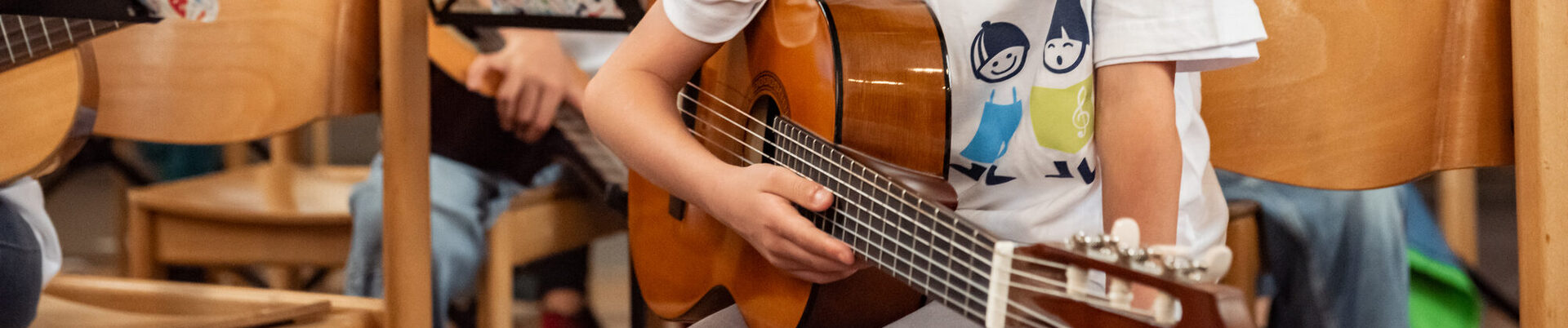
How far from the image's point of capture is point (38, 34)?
0.99m

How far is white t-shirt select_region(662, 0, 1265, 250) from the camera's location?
2.37 ft

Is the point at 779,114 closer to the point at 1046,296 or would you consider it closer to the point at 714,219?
the point at 714,219

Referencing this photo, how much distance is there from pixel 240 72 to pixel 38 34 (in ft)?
0.59

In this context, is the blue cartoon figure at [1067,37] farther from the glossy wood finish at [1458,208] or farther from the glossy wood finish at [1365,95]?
the glossy wood finish at [1458,208]

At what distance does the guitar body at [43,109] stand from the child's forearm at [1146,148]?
928mm

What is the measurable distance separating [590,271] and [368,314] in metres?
1.09

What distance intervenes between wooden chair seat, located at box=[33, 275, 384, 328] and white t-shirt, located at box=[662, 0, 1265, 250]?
1.58 ft

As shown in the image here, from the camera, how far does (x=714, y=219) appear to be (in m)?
0.84

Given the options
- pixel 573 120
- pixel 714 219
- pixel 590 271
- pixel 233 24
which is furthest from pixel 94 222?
pixel 714 219

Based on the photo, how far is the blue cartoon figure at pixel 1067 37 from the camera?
2.39ft

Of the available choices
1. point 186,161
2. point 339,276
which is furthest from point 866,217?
point 339,276

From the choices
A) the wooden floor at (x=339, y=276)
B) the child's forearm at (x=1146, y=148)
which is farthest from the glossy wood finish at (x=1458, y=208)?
the child's forearm at (x=1146, y=148)

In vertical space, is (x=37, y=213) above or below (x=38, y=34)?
below

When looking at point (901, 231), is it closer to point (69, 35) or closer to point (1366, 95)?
point (1366, 95)
